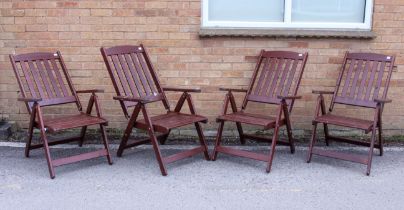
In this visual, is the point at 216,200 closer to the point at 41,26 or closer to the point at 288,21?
the point at 288,21

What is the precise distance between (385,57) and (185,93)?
209 cm

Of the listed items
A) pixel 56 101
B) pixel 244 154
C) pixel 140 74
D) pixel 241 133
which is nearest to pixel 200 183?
pixel 244 154

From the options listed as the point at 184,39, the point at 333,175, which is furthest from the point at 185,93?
the point at 333,175

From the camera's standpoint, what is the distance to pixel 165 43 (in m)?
5.47

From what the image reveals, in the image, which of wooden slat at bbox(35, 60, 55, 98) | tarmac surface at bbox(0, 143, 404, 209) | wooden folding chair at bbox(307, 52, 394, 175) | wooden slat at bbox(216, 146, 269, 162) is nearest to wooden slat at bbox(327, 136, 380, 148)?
wooden folding chair at bbox(307, 52, 394, 175)

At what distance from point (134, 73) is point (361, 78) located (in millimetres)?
2417

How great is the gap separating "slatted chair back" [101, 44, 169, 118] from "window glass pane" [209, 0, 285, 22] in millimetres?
942

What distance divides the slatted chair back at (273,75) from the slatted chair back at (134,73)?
0.99 metres

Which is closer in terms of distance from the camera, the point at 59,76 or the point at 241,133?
the point at 59,76

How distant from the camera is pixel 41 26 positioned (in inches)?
213

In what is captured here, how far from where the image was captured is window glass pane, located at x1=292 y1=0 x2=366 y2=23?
5535mm

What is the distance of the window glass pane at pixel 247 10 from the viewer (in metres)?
5.53

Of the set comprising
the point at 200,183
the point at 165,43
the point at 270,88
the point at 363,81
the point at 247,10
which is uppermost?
the point at 247,10

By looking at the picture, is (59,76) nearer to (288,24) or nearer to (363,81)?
(288,24)
